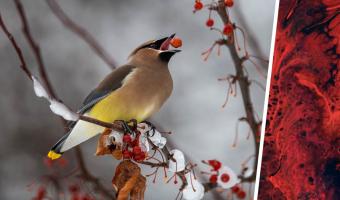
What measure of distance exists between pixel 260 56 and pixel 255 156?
12.4 inches

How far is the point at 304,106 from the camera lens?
144 centimetres

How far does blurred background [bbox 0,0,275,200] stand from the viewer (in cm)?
145

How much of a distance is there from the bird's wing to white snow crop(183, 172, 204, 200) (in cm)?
35

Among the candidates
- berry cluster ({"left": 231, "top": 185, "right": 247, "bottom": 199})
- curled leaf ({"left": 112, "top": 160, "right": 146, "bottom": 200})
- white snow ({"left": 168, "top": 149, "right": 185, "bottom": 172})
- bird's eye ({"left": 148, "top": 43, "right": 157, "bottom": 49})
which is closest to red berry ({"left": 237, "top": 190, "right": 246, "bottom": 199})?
berry cluster ({"left": 231, "top": 185, "right": 247, "bottom": 199})

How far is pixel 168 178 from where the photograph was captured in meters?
1.49

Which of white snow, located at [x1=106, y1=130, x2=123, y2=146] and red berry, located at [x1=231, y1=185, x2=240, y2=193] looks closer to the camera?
white snow, located at [x1=106, y1=130, x2=123, y2=146]

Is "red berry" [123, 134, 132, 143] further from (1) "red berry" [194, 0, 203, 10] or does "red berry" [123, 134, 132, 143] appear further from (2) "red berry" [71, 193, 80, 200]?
(1) "red berry" [194, 0, 203, 10]

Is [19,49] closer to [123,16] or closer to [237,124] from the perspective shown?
[123,16]

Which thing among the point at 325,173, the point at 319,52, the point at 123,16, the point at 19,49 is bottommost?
the point at 325,173

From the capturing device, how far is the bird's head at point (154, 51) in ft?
4.85

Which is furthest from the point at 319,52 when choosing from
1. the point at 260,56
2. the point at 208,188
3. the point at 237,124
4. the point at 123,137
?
the point at 123,137

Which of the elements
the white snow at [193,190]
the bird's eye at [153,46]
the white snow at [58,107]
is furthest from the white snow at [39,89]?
the white snow at [193,190]

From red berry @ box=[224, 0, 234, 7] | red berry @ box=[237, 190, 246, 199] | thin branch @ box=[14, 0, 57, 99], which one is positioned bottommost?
red berry @ box=[237, 190, 246, 199]

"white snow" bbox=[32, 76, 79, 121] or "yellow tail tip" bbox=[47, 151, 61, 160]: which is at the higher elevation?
"white snow" bbox=[32, 76, 79, 121]
